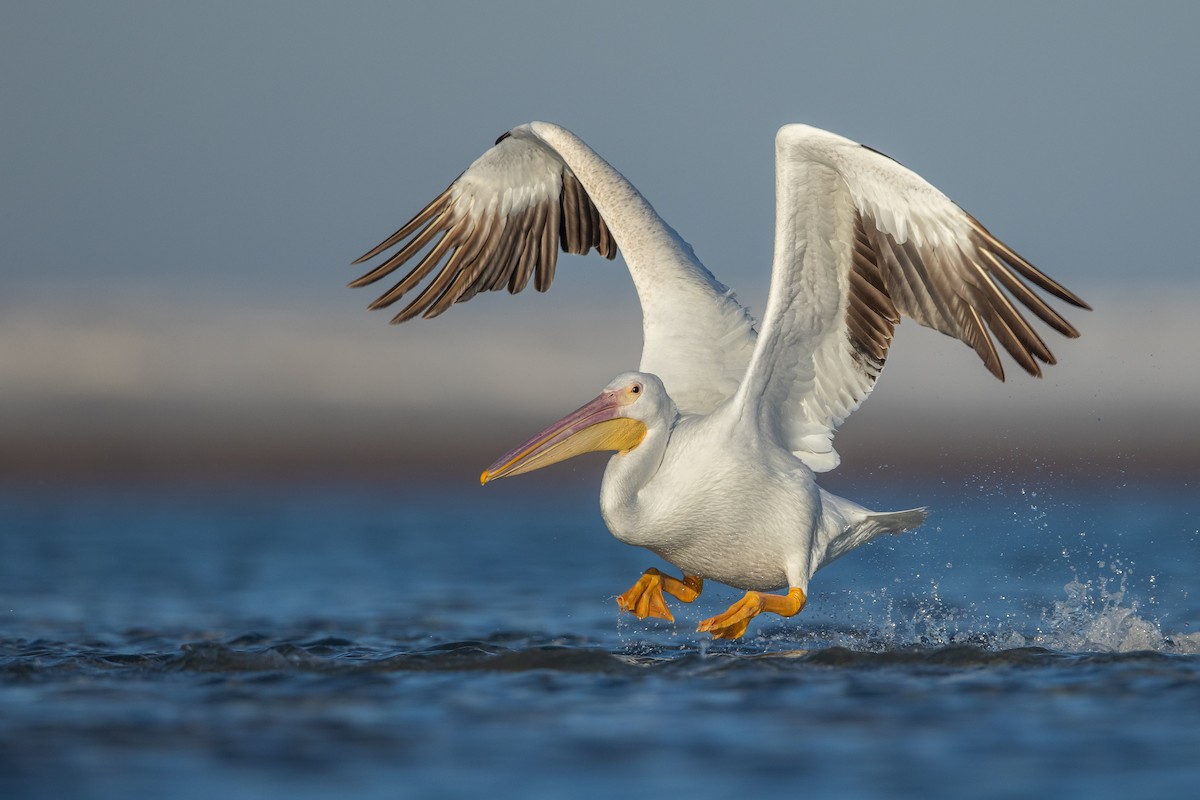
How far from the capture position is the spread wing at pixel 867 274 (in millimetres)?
7340

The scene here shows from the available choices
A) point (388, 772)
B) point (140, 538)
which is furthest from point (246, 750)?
point (140, 538)

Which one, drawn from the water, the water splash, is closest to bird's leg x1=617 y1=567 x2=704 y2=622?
the water

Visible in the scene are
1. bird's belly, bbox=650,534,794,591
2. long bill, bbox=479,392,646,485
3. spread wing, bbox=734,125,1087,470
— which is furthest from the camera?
bird's belly, bbox=650,534,794,591

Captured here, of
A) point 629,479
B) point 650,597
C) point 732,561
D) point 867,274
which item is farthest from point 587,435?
point 867,274

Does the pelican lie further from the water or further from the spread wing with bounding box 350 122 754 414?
the water

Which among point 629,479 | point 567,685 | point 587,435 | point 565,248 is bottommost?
point 567,685

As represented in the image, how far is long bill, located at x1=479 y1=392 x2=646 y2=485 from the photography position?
7.88m

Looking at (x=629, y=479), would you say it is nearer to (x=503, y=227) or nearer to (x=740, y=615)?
(x=740, y=615)

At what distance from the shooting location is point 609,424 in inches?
311

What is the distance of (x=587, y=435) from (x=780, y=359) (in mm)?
1021

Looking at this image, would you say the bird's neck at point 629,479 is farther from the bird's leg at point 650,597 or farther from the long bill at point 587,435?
the bird's leg at point 650,597

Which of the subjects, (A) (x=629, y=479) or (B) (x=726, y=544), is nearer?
(A) (x=629, y=479)

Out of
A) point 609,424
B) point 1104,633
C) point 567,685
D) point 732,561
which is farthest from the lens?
point 1104,633

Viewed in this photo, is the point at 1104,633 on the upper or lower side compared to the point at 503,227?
lower
